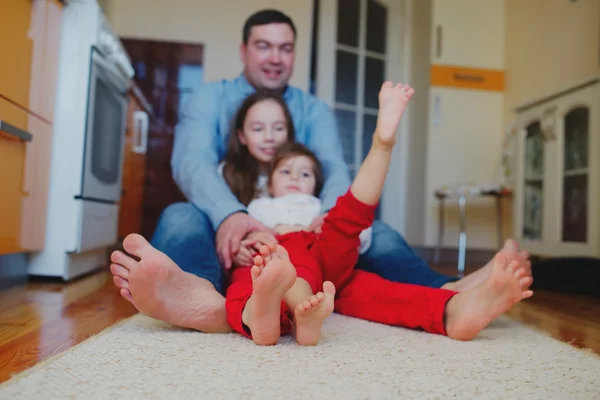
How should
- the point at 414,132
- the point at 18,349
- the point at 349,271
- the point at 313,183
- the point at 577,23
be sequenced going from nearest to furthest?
1. the point at 18,349
2. the point at 349,271
3. the point at 313,183
4. the point at 577,23
5. the point at 414,132

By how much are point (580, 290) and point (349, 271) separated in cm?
121

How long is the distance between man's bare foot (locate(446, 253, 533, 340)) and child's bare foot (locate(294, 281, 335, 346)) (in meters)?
0.26

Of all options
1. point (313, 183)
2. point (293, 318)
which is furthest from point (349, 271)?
point (313, 183)

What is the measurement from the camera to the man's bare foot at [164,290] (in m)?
0.81

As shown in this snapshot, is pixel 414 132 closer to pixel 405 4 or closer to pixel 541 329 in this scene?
pixel 405 4

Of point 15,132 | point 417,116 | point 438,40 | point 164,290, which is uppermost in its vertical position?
point 438,40

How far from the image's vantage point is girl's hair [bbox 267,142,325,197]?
54.3 inches

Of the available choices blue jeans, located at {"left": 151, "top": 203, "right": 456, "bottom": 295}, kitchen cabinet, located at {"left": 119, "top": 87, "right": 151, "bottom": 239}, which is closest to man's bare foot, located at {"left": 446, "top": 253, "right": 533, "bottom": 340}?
blue jeans, located at {"left": 151, "top": 203, "right": 456, "bottom": 295}

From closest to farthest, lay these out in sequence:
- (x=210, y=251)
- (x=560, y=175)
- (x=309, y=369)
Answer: (x=309, y=369) < (x=210, y=251) < (x=560, y=175)

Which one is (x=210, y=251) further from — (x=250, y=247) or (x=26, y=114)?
(x=26, y=114)

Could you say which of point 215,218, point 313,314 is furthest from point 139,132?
point 313,314

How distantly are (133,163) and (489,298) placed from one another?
249cm

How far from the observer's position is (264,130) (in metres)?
1.46

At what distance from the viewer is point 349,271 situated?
1079mm
